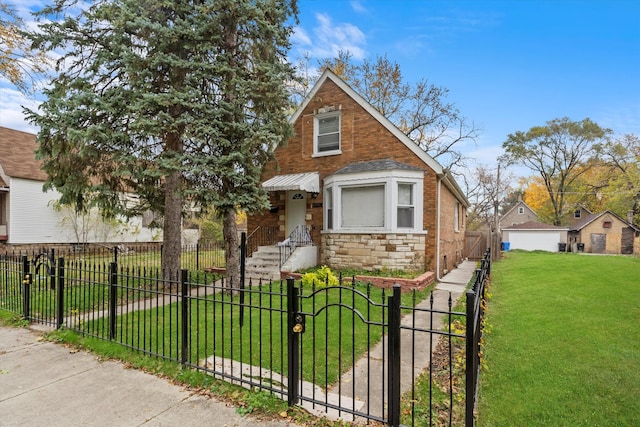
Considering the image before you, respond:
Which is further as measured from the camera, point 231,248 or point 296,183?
point 296,183

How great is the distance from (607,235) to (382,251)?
37120mm

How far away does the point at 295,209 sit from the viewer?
13.5m

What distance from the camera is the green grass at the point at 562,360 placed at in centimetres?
325

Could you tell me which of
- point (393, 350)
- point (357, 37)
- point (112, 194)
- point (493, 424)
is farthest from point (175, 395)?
point (357, 37)

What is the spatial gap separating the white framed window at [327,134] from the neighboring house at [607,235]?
112ft

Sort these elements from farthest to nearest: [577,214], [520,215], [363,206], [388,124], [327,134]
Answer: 1. [520,215]
2. [577,214]
3. [327,134]
4. [388,124]
5. [363,206]

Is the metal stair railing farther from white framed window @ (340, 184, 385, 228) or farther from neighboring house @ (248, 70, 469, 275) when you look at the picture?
white framed window @ (340, 184, 385, 228)

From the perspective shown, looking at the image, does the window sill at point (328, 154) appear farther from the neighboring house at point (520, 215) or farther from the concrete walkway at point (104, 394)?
the neighboring house at point (520, 215)

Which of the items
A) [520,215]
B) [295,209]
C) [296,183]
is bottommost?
[520,215]

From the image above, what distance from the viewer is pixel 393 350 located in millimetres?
3068

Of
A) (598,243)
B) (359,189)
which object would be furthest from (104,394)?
(598,243)

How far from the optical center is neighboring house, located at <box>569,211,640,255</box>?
114 feet

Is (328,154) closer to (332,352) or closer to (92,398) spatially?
(332,352)

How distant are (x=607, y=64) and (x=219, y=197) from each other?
18.2 m
